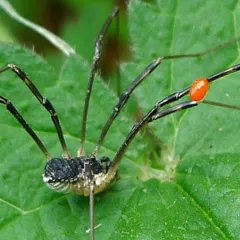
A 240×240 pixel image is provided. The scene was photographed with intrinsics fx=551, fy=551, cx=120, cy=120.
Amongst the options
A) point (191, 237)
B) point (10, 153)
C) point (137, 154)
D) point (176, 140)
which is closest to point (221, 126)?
point (176, 140)

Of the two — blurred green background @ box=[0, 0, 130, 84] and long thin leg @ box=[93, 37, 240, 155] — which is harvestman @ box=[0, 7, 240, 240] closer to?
long thin leg @ box=[93, 37, 240, 155]

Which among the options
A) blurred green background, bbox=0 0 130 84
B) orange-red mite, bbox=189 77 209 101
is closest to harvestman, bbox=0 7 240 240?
orange-red mite, bbox=189 77 209 101

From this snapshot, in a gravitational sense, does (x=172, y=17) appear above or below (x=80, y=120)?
above

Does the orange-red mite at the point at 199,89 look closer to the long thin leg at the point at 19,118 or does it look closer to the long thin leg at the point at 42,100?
the long thin leg at the point at 42,100

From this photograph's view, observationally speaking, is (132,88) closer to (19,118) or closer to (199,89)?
(199,89)

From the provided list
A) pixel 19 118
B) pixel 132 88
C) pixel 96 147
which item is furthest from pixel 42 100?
pixel 132 88

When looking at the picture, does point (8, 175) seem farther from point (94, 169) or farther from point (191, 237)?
point (191, 237)

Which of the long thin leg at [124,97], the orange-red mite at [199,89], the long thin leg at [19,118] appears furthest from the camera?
the long thin leg at [124,97]

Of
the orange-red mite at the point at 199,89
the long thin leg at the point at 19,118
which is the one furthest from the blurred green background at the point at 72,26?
the orange-red mite at the point at 199,89
